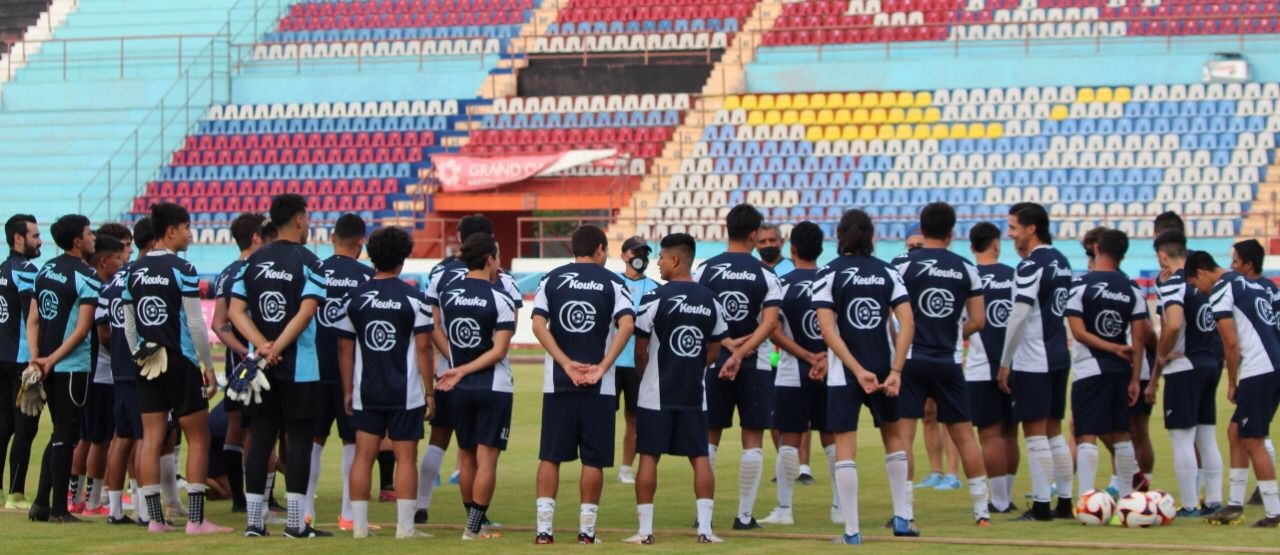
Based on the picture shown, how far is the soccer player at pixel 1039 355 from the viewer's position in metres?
11.9

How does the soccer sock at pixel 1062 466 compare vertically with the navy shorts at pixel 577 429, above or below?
below

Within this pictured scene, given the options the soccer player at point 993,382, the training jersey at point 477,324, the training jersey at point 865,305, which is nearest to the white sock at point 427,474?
the training jersey at point 477,324

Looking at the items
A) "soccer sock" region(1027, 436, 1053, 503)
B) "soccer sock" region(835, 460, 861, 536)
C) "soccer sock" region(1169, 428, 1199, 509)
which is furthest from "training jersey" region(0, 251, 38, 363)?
"soccer sock" region(1169, 428, 1199, 509)

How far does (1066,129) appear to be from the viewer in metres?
37.6

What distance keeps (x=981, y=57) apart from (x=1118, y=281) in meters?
28.8

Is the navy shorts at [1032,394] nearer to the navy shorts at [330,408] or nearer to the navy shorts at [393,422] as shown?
the navy shorts at [393,422]

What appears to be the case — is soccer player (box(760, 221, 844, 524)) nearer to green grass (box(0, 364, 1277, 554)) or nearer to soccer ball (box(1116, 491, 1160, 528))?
green grass (box(0, 364, 1277, 554))

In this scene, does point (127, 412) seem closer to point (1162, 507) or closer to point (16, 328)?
point (16, 328)

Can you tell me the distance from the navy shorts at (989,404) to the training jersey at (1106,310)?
609 millimetres

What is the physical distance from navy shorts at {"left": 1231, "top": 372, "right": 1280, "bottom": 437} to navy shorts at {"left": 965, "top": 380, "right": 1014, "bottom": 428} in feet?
4.84

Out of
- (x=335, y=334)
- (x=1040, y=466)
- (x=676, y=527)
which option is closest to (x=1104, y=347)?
(x=1040, y=466)

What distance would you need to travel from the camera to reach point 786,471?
1186 cm

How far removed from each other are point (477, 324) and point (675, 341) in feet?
3.95

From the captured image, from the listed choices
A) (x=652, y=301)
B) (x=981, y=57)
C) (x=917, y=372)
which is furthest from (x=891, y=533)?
(x=981, y=57)
